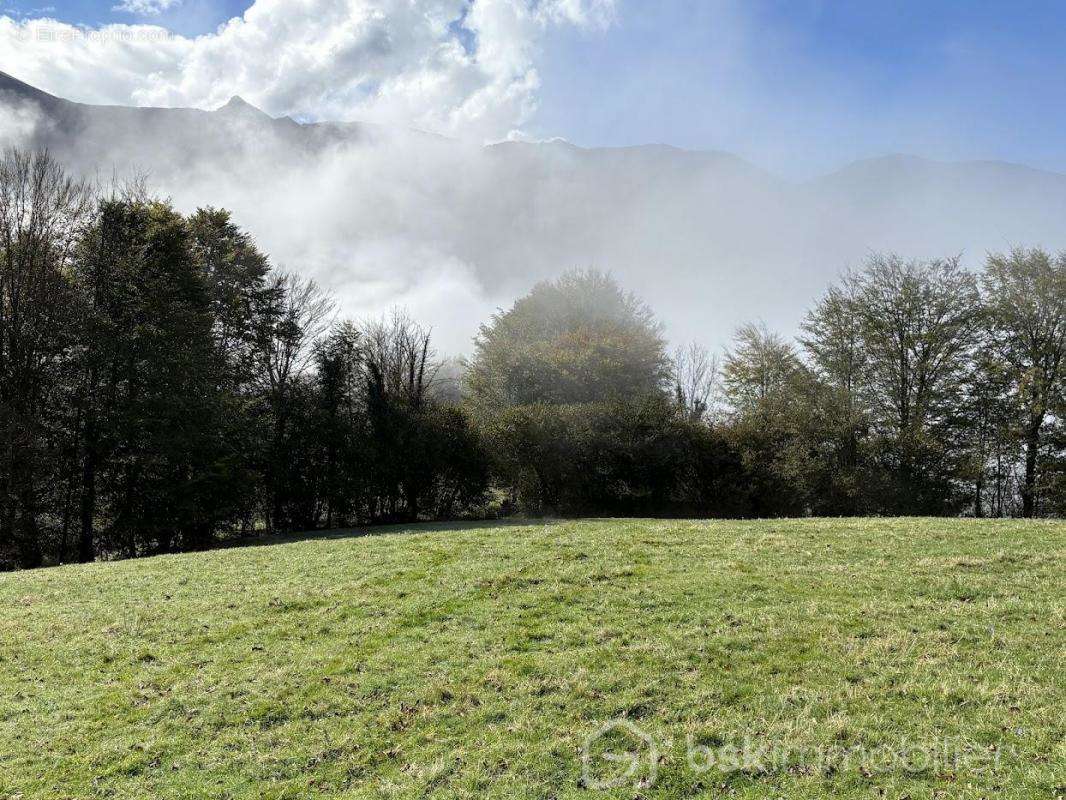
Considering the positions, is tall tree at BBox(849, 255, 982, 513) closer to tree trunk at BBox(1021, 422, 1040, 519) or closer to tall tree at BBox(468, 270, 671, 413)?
tree trunk at BBox(1021, 422, 1040, 519)

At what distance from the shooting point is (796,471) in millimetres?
27219

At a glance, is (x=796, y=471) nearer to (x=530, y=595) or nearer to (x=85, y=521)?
(x=530, y=595)

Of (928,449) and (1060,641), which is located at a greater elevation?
(928,449)

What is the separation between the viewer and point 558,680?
275 inches

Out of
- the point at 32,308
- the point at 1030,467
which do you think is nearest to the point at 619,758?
the point at 32,308

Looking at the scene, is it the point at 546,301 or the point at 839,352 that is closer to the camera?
the point at 839,352

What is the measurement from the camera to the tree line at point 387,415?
2342 centimetres

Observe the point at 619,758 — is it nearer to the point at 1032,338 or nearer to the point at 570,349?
the point at 570,349

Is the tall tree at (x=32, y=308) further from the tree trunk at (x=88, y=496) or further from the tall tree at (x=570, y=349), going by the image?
the tall tree at (x=570, y=349)

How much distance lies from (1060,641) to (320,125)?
4839 inches

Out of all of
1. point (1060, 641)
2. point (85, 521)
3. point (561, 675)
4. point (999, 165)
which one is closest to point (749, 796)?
point (561, 675)

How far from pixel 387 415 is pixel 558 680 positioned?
23771 millimetres

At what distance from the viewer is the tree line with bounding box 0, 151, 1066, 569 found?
76.8 feet

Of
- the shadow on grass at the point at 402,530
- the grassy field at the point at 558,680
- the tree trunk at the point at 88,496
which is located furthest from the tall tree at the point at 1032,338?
the tree trunk at the point at 88,496
